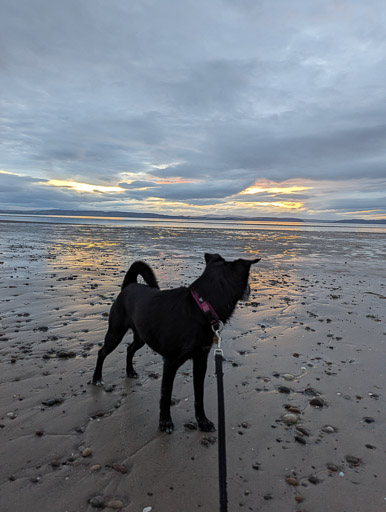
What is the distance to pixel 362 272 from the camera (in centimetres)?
1391

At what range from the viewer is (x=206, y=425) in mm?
3520

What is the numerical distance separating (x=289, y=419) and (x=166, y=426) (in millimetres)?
1512

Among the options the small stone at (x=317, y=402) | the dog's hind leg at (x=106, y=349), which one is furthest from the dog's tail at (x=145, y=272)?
the small stone at (x=317, y=402)

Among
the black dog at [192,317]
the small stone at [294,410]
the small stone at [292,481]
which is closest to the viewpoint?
the small stone at [292,481]

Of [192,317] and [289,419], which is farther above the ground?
[192,317]

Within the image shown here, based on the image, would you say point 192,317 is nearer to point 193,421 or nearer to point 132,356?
point 193,421

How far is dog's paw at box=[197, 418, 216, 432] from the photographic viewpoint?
3.51 m

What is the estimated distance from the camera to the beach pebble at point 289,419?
3572 mm

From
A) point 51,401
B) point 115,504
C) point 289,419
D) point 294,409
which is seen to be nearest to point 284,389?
point 294,409

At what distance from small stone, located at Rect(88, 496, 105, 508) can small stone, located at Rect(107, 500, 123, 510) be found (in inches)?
2.1

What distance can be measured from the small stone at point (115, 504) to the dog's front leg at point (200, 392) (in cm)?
127

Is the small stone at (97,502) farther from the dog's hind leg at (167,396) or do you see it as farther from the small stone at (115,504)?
the dog's hind leg at (167,396)

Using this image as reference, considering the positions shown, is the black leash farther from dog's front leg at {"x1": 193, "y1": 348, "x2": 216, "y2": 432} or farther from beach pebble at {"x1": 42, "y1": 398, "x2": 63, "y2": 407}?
beach pebble at {"x1": 42, "y1": 398, "x2": 63, "y2": 407}

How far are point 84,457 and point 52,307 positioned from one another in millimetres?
5207
